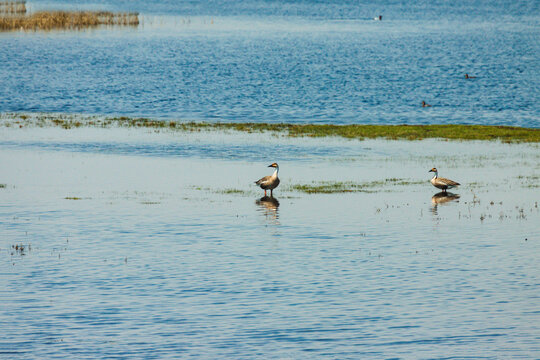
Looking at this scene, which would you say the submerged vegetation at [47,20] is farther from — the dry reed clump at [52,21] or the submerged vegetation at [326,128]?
the submerged vegetation at [326,128]

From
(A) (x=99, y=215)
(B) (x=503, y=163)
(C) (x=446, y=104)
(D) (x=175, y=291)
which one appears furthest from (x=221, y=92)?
(D) (x=175, y=291)

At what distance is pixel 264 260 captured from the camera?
27.0 metres

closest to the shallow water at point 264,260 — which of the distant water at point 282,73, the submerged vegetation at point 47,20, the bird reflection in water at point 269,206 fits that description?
the bird reflection in water at point 269,206

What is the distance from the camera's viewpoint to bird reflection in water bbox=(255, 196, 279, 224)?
33.4 metres

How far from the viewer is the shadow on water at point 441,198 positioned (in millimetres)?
35938

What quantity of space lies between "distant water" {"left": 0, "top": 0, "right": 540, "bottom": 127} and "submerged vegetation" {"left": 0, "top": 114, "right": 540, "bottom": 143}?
691cm

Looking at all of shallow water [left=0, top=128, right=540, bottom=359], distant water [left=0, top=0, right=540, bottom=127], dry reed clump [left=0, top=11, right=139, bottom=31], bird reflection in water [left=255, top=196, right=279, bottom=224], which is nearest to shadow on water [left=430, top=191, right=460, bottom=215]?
shallow water [left=0, top=128, right=540, bottom=359]

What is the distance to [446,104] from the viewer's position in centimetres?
8019

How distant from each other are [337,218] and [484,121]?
3993cm

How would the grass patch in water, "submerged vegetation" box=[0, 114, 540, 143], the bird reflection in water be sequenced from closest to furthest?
the bird reflection in water
the grass patch in water
"submerged vegetation" box=[0, 114, 540, 143]

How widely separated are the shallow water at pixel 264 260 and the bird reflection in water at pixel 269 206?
0.08m

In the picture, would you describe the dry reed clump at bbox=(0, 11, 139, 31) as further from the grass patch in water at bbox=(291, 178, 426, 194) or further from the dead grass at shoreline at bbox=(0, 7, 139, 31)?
the grass patch in water at bbox=(291, 178, 426, 194)

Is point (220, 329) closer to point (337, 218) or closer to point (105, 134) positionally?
point (337, 218)

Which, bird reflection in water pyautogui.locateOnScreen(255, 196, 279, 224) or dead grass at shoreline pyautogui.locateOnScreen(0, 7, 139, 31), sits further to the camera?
dead grass at shoreline pyautogui.locateOnScreen(0, 7, 139, 31)
